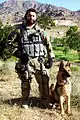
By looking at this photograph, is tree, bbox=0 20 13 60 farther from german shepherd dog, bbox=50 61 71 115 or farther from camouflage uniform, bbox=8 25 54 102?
german shepherd dog, bbox=50 61 71 115

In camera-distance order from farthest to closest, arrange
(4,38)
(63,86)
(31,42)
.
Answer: (4,38) → (31,42) → (63,86)

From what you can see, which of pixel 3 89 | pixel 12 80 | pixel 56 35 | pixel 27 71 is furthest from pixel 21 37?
pixel 56 35

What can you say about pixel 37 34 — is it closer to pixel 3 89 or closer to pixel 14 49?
pixel 14 49

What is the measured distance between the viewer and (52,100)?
6184 mm

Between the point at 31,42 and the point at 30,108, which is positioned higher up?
the point at 31,42

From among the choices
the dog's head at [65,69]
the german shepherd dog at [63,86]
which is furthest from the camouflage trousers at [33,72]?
the dog's head at [65,69]

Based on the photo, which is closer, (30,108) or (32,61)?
(32,61)

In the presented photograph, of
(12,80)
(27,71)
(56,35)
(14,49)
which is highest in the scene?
(14,49)

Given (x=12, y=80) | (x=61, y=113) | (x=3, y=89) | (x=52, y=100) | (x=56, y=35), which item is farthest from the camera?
(x=56, y=35)

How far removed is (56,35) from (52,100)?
71.0 metres

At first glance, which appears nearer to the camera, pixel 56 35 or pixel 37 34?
pixel 37 34

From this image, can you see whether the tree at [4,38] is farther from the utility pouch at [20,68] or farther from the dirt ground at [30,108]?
the utility pouch at [20,68]

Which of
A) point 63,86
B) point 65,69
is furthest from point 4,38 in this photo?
point 65,69

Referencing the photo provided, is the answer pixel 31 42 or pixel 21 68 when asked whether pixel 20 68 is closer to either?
pixel 21 68
